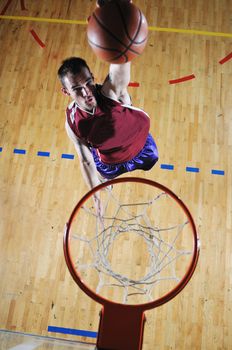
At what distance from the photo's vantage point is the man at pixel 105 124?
3553mm

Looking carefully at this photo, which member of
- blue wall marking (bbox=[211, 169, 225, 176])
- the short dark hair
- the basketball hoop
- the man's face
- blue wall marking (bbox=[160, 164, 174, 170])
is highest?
the short dark hair

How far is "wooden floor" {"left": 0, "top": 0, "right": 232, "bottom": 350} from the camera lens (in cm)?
410

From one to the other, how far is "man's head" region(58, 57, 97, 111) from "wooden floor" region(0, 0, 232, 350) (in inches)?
44.5

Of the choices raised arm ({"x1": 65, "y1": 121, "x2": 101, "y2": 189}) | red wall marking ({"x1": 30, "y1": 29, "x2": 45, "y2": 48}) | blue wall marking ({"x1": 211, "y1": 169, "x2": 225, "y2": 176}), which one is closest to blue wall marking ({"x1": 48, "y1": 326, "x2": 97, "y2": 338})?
raised arm ({"x1": 65, "y1": 121, "x2": 101, "y2": 189})

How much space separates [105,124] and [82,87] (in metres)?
0.44

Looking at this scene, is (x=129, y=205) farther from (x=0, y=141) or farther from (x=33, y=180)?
(x=0, y=141)

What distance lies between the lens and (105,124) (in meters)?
3.85

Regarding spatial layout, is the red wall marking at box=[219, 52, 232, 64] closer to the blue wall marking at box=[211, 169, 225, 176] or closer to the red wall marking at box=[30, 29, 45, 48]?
the blue wall marking at box=[211, 169, 225, 176]

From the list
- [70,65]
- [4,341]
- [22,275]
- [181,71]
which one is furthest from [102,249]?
[181,71]

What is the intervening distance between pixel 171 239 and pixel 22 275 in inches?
56.9

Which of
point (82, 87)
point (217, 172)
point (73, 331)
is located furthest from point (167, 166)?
point (73, 331)

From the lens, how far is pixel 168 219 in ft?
14.2

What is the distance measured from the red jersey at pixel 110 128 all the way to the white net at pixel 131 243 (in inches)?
17.3

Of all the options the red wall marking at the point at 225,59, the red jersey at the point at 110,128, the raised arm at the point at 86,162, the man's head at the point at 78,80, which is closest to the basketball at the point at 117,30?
the man's head at the point at 78,80
